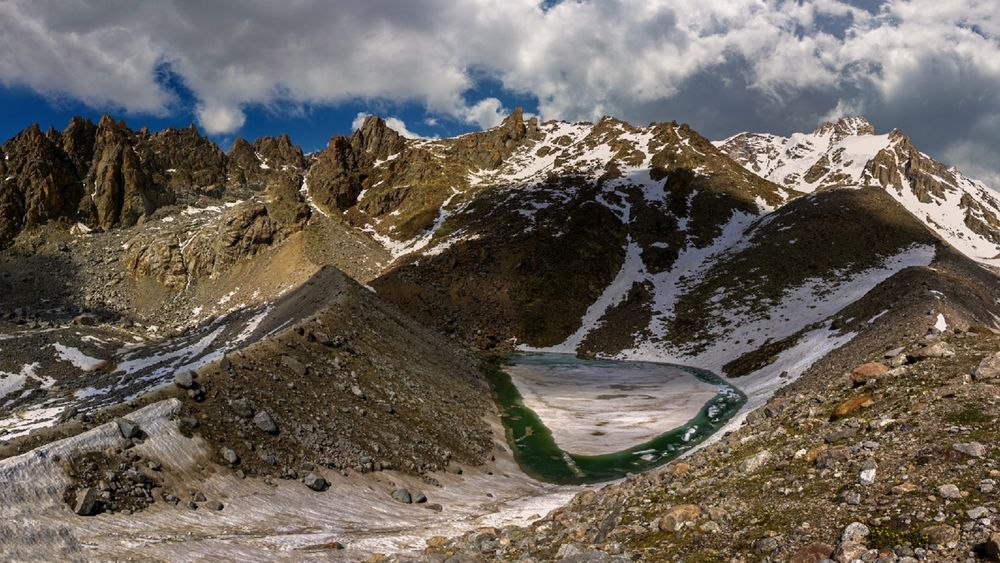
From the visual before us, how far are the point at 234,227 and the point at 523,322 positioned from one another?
70.6 meters

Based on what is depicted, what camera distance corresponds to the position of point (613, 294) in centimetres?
11200

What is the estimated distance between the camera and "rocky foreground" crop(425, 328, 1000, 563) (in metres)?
10.0

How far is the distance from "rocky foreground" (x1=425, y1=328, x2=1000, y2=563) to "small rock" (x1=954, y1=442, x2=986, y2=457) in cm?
2

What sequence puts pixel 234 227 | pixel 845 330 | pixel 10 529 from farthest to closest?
pixel 234 227 → pixel 845 330 → pixel 10 529

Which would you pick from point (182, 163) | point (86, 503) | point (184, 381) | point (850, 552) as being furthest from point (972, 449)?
point (182, 163)

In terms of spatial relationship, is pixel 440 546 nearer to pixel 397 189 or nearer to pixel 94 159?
pixel 397 189

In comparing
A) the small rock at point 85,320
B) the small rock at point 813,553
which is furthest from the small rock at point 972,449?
the small rock at point 85,320

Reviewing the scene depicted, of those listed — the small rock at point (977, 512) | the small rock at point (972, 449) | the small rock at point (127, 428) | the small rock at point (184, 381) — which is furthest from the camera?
the small rock at point (184, 381)

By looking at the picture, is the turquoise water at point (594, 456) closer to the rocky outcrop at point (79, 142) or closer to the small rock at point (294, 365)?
the small rock at point (294, 365)

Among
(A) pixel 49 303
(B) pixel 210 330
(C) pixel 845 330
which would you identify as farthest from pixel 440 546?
(A) pixel 49 303

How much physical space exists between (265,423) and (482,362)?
52780mm

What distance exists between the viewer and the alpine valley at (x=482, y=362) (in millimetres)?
14445

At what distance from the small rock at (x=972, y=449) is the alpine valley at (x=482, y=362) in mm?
88

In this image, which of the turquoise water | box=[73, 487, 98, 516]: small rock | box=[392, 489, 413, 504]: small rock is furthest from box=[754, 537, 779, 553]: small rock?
the turquoise water
